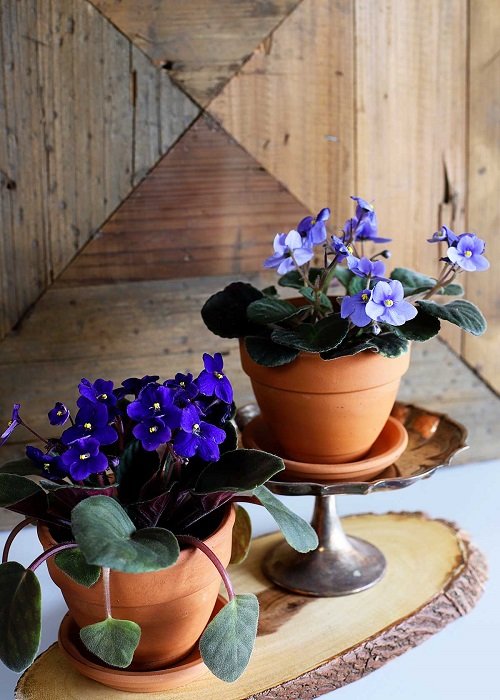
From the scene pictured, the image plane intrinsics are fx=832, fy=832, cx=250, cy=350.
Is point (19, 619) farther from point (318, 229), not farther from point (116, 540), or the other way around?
point (318, 229)

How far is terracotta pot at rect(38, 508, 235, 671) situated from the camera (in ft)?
2.74

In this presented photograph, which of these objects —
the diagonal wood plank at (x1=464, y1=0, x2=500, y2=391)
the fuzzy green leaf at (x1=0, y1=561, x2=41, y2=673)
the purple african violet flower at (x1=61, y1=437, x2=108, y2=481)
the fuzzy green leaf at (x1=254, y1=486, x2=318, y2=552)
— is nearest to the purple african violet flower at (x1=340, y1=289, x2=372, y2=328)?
the fuzzy green leaf at (x1=254, y1=486, x2=318, y2=552)

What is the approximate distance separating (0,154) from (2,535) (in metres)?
0.60

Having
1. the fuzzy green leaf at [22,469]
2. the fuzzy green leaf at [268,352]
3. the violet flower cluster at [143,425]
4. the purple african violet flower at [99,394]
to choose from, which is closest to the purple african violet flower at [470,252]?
the fuzzy green leaf at [268,352]

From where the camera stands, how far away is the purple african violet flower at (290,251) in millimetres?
1027

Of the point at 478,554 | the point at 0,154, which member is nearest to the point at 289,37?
the point at 0,154

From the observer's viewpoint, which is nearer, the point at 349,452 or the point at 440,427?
the point at 349,452

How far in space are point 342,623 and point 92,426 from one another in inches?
17.1

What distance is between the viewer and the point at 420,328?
989 millimetres

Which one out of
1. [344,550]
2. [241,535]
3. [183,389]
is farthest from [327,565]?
[183,389]

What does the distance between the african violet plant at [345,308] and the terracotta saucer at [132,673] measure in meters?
0.35

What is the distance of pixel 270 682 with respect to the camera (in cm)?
93

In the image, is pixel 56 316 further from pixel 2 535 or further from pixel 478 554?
pixel 478 554

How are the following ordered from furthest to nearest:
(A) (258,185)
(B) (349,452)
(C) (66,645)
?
(A) (258,185) → (B) (349,452) → (C) (66,645)
